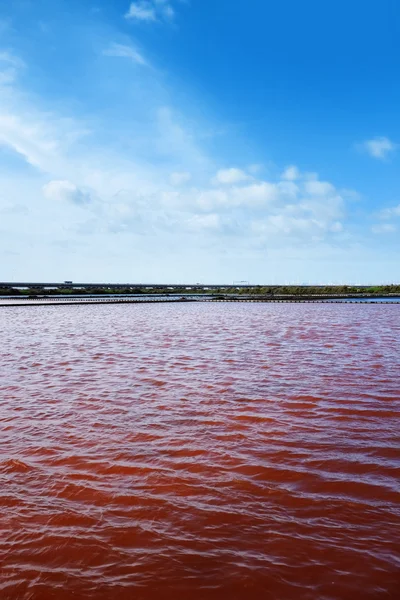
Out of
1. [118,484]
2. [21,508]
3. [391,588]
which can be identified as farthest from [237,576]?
[21,508]

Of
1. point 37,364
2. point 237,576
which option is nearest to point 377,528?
point 237,576

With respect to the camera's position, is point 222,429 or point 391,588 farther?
point 222,429

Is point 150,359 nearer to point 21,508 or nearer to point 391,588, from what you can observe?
point 21,508

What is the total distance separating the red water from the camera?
11.6 ft

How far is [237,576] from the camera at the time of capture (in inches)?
138

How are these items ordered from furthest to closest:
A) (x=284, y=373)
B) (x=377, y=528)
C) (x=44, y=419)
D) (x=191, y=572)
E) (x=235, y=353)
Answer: (x=235, y=353)
(x=284, y=373)
(x=44, y=419)
(x=377, y=528)
(x=191, y=572)

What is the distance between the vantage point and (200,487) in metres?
5.04

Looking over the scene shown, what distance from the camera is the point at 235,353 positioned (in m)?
15.0

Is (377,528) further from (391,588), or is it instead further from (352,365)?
(352,365)

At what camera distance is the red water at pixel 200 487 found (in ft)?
11.6

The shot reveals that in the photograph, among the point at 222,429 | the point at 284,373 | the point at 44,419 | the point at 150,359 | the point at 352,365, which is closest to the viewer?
the point at 222,429

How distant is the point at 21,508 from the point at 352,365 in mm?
10112

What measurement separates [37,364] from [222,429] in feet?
26.7

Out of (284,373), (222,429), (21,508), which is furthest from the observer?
(284,373)
